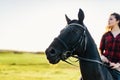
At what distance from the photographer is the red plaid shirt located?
9.56 meters

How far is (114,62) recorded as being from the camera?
9.66 m

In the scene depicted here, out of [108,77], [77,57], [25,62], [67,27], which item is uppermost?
[67,27]

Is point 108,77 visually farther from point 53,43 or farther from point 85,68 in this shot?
point 53,43

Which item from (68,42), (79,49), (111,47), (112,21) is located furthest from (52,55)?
(112,21)

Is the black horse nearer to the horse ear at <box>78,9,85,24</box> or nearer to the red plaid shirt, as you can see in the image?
the horse ear at <box>78,9,85,24</box>

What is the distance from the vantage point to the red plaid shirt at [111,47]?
376 inches

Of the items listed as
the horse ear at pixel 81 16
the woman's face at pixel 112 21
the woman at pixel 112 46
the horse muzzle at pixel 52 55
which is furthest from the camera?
the woman's face at pixel 112 21

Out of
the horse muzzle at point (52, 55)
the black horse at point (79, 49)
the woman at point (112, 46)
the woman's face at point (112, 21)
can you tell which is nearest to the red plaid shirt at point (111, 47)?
the woman at point (112, 46)

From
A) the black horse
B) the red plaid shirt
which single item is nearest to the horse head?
the black horse

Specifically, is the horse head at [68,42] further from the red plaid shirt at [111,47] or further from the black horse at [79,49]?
the red plaid shirt at [111,47]

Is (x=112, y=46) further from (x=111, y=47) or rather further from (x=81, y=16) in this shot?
(x=81, y=16)

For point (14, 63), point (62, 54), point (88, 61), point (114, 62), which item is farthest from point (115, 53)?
point (14, 63)

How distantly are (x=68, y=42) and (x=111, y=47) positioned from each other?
141cm

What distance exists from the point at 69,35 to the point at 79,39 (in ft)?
0.75
